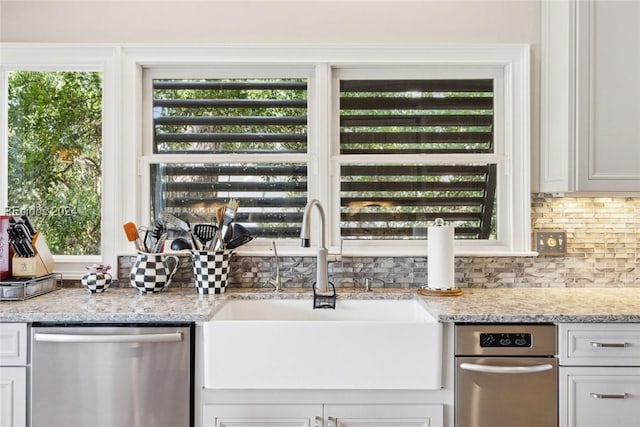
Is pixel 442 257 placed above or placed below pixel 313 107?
below

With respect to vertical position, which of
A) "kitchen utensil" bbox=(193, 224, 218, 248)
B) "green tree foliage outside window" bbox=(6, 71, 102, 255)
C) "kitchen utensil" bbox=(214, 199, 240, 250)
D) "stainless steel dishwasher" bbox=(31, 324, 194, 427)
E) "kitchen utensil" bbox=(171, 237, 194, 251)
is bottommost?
"stainless steel dishwasher" bbox=(31, 324, 194, 427)

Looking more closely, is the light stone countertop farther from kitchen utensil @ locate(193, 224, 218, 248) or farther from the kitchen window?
the kitchen window

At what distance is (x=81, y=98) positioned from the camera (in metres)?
2.23

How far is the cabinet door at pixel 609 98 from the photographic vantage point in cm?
184

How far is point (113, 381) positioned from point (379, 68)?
1829 mm

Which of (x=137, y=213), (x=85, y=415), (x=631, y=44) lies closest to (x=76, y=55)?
(x=137, y=213)

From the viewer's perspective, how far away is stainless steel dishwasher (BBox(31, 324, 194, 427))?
152cm

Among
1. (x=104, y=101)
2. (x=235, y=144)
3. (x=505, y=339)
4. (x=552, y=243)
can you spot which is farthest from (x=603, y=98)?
(x=104, y=101)

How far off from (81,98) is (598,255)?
9.07 ft

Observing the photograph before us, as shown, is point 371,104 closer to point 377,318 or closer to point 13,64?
point 377,318

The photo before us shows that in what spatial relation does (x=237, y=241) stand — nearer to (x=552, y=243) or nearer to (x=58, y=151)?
(x=58, y=151)

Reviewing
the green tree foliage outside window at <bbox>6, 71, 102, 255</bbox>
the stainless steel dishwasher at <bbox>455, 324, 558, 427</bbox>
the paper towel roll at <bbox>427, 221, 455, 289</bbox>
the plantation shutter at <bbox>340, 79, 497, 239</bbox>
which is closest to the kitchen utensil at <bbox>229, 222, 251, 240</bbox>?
the plantation shutter at <bbox>340, 79, 497, 239</bbox>

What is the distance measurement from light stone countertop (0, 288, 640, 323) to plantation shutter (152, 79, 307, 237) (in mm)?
426

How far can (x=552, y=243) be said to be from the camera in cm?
213
